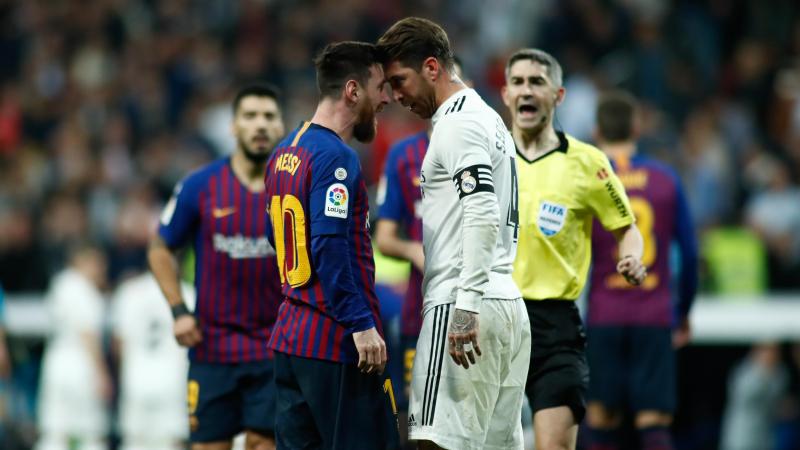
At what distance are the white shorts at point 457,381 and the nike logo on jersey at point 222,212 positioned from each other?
7.25ft

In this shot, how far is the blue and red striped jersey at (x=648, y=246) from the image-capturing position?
923 cm

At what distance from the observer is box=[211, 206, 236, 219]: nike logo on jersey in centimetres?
802

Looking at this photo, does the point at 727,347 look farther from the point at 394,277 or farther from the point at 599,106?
the point at 599,106

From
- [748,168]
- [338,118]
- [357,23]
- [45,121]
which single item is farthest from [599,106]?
[45,121]

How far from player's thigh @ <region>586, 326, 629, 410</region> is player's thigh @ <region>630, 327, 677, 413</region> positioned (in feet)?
0.26

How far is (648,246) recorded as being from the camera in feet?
30.4

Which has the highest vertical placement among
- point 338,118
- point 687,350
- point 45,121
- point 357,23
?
point 357,23

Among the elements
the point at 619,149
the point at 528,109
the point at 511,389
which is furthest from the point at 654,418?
the point at 511,389

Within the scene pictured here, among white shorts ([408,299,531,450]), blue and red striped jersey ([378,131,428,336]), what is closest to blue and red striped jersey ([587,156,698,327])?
blue and red striped jersey ([378,131,428,336])

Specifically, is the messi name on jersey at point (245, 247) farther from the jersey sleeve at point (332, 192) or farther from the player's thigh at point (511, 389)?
the player's thigh at point (511, 389)

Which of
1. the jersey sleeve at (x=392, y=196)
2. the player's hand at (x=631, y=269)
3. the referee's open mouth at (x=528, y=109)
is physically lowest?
the player's hand at (x=631, y=269)

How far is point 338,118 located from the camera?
634cm

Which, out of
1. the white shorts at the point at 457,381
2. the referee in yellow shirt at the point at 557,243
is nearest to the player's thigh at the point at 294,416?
the white shorts at the point at 457,381

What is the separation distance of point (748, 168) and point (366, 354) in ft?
34.1
